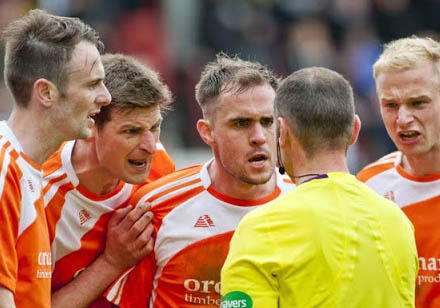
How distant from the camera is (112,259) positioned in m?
5.64

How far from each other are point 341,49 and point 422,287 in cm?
813

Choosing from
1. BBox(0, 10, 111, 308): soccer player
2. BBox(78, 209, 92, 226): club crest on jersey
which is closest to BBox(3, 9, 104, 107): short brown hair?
BBox(0, 10, 111, 308): soccer player

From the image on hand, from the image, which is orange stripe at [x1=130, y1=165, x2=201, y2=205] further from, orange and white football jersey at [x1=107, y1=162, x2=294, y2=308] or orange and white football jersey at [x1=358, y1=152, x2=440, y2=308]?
orange and white football jersey at [x1=358, y1=152, x2=440, y2=308]

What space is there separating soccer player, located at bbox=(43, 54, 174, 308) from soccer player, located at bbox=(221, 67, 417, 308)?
55.9 inches

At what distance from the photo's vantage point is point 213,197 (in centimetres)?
570

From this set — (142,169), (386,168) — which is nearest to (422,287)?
(386,168)

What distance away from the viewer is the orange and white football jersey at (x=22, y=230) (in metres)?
4.56

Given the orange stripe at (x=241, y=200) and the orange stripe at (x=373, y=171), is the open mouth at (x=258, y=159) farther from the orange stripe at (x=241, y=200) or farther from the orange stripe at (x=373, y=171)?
the orange stripe at (x=373, y=171)

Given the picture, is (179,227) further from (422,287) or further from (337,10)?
(337,10)

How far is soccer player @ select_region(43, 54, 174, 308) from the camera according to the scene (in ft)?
18.4

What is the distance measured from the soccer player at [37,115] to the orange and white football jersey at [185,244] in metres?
0.79

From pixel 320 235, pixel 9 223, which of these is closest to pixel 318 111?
pixel 320 235

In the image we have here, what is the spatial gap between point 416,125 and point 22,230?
8.18 ft

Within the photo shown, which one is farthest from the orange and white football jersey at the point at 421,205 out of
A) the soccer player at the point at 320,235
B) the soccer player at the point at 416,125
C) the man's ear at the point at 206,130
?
the soccer player at the point at 320,235
